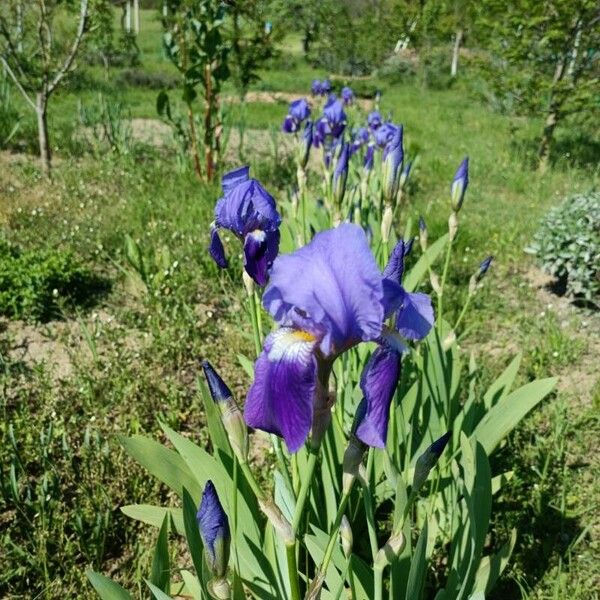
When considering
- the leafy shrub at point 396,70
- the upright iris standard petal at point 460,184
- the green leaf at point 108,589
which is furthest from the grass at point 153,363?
the leafy shrub at point 396,70

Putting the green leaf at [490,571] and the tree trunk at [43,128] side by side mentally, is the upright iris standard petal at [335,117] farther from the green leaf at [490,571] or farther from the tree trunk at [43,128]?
the green leaf at [490,571]

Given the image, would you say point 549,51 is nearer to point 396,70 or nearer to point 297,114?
point 297,114

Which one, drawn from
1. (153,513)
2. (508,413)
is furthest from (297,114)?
(153,513)

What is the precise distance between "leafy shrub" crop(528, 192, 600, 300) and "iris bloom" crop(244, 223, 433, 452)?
3.09 metres

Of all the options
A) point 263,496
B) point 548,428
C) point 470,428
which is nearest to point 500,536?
point 470,428

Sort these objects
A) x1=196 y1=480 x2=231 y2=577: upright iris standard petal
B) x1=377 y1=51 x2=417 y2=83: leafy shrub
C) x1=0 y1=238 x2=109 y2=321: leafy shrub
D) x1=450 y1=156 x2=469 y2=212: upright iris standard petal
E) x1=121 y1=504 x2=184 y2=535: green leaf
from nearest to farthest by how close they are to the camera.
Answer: x1=196 y1=480 x2=231 y2=577: upright iris standard petal → x1=121 y1=504 x2=184 y2=535: green leaf → x1=450 y1=156 x2=469 y2=212: upright iris standard petal → x1=0 y1=238 x2=109 y2=321: leafy shrub → x1=377 y1=51 x2=417 y2=83: leafy shrub

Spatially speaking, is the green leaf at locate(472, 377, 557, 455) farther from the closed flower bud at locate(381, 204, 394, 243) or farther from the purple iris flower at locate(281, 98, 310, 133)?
the purple iris flower at locate(281, 98, 310, 133)

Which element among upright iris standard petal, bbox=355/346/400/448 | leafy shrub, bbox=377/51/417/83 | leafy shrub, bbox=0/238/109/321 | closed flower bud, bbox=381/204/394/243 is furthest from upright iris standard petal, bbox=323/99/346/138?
leafy shrub, bbox=377/51/417/83

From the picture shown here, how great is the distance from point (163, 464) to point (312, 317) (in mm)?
980

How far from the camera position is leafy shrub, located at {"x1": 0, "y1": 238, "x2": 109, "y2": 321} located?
3203 millimetres

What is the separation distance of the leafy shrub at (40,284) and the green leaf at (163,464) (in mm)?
1633

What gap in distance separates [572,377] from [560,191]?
11.9ft

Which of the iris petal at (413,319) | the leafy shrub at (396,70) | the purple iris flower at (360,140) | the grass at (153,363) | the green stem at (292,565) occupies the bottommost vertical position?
the grass at (153,363)

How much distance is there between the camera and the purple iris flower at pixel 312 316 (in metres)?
0.90
